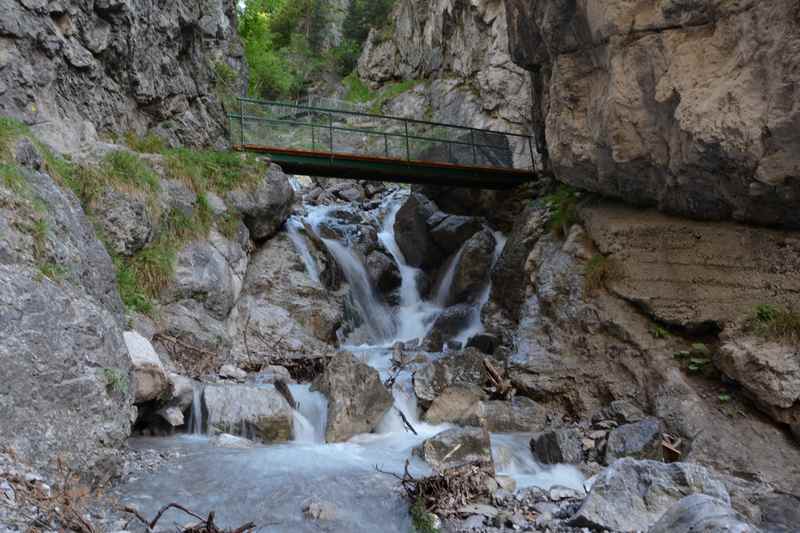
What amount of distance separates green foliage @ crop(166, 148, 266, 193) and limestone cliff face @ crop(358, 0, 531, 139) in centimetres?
1243

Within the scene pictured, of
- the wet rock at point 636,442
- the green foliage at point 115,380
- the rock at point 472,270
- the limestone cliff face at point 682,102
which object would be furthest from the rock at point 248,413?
the rock at point 472,270

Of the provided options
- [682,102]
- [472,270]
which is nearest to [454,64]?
[472,270]

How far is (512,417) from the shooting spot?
8.12m

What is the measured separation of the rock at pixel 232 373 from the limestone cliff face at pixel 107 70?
181 inches

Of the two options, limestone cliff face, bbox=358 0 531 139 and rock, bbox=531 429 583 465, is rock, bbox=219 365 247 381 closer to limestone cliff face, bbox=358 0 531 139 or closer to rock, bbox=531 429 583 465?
rock, bbox=531 429 583 465

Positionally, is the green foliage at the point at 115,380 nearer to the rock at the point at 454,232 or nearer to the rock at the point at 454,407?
the rock at the point at 454,407

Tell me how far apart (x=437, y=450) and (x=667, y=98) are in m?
5.49

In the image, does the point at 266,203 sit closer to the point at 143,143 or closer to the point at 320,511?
the point at 143,143

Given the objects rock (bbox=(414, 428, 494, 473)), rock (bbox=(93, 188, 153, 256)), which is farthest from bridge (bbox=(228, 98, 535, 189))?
rock (bbox=(414, 428, 494, 473))

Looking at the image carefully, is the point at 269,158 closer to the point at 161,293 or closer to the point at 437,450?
the point at 161,293

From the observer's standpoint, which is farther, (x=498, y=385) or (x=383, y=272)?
(x=383, y=272)

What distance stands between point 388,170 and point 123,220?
730 centimetres

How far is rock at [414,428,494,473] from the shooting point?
605cm

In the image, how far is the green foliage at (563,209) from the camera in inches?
431
